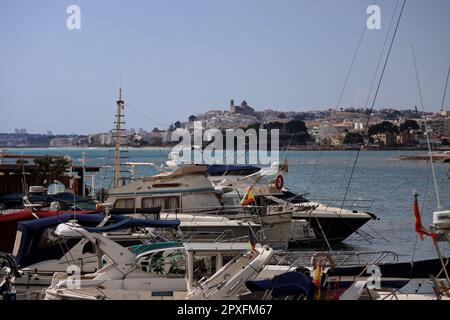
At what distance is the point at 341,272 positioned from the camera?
60.8ft

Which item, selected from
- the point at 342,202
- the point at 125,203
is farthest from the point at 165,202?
the point at 342,202

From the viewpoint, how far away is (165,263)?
65.8ft

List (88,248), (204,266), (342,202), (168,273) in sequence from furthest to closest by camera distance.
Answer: (342,202) < (88,248) < (168,273) < (204,266)

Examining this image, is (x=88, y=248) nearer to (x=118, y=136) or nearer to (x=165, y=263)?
(x=165, y=263)

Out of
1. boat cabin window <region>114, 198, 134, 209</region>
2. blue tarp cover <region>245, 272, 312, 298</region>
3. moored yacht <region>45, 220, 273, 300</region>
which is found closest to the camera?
blue tarp cover <region>245, 272, 312, 298</region>

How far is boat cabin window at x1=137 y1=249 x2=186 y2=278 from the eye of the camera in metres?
19.9

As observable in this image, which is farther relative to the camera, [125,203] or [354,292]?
[125,203]

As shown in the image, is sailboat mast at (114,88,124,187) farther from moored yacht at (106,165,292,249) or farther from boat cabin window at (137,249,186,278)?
boat cabin window at (137,249,186,278)

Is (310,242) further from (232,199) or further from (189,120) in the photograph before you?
(189,120)

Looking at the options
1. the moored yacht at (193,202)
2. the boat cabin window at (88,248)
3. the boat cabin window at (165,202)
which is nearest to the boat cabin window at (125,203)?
the moored yacht at (193,202)

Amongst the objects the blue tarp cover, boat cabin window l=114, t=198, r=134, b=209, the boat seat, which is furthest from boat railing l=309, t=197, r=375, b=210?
the blue tarp cover

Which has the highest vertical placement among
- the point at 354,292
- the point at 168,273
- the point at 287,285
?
the point at 287,285

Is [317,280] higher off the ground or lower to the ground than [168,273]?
higher
